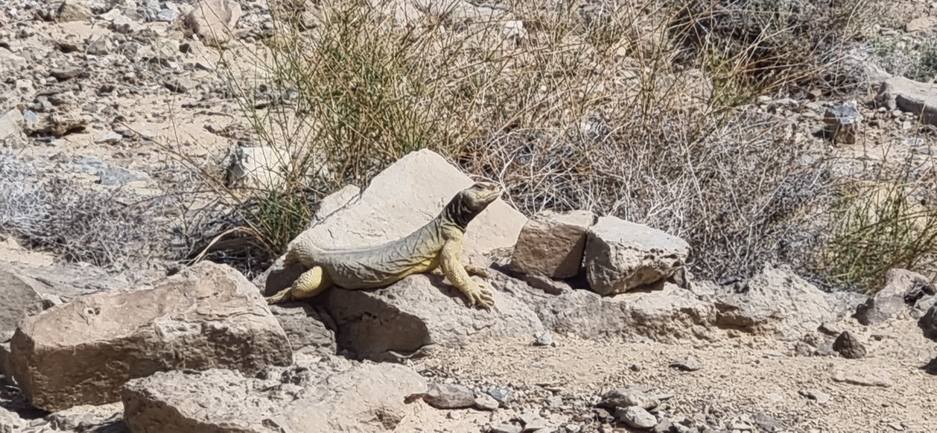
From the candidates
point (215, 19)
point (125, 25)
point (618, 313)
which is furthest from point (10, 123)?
point (618, 313)

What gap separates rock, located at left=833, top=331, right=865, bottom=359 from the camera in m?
4.25

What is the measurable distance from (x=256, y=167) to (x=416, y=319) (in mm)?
2356

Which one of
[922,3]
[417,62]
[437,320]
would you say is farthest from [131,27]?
[922,3]

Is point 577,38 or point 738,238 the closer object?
point 738,238

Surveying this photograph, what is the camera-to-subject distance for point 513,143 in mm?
6070

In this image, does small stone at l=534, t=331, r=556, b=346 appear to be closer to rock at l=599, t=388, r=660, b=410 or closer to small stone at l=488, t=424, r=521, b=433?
rock at l=599, t=388, r=660, b=410

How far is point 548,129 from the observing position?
6.19 meters

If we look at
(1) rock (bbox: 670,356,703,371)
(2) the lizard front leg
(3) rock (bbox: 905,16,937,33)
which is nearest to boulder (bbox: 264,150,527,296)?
(2) the lizard front leg

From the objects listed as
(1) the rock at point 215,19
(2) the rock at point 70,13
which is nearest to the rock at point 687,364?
(1) the rock at point 215,19

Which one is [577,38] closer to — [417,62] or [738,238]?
[417,62]

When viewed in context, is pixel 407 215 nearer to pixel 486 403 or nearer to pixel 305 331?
pixel 305 331

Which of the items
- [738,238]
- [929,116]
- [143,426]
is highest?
[143,426]

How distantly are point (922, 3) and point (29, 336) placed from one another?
10123 millimetres

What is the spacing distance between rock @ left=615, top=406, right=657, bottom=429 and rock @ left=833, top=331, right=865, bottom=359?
1.06m
